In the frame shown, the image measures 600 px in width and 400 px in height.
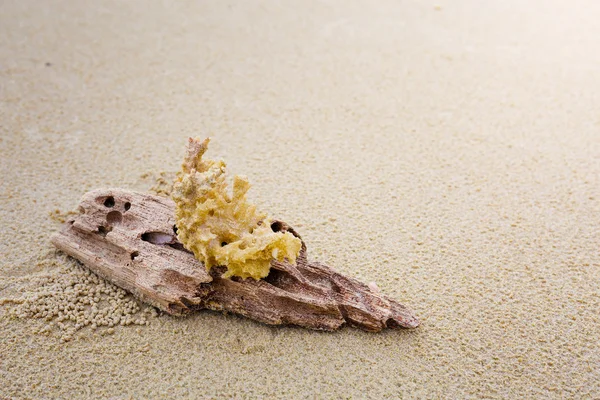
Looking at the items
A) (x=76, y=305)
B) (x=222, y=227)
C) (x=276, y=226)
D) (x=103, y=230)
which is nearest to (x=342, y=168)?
(x=276, y=226)

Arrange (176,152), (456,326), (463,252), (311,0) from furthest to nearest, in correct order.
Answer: (311,0) < (176,152) < (463,252) < (456,326)

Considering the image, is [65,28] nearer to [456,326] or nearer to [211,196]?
[211,196]

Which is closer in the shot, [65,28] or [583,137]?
[583,137]

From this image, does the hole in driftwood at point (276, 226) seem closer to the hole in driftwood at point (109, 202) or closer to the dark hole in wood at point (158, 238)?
the dark hole in wood at point (158, 238)

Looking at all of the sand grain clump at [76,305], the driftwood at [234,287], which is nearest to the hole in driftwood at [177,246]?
the driftwood at [234,287]

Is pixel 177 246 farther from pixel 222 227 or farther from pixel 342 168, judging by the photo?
pixel 342 168

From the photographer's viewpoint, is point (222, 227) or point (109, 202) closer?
point (222, 227)

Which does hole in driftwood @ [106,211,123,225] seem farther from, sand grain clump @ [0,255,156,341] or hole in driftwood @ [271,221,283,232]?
hole in driftwood @ [271,221,283,232]

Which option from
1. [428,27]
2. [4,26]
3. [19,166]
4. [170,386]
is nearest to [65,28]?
[4,26]
